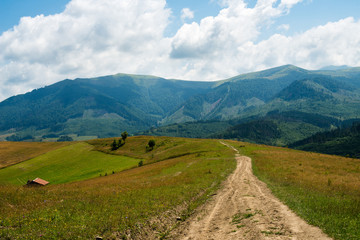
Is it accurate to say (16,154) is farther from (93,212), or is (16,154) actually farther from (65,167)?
(93,212)

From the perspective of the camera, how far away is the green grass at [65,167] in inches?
2699

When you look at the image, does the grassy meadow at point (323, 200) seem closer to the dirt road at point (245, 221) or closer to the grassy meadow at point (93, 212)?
the dirt road at point (245, 221)

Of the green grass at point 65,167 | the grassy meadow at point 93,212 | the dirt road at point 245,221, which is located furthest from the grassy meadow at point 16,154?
the dirt road at point 245,221

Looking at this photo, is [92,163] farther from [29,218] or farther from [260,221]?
[260,221]

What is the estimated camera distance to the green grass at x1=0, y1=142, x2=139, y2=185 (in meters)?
68.6

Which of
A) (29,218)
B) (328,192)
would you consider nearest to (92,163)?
(29,218)

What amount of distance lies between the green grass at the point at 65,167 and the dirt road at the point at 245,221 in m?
52.7

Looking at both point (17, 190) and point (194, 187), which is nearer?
point (17, 190)

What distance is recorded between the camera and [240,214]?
59.0 ft

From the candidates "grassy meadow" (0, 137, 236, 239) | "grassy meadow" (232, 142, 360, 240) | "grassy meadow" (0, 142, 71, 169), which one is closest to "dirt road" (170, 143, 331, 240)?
"grassy meadow" (232, 142, 360, 240)

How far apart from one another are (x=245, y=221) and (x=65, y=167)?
81.3 m

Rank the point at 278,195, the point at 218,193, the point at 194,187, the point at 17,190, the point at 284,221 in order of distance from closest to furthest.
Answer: the point at 284,221 → the point at 17,190 → the point at 278,195 → the point at 218,193 → the point at 194,187

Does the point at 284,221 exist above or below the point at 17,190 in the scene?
below

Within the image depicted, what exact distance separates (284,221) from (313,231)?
2.25 metres
